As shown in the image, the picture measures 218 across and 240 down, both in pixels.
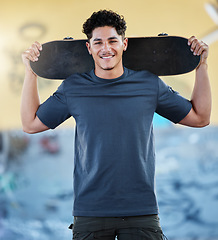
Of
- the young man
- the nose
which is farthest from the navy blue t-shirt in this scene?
the nose

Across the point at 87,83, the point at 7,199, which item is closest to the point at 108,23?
the point at 87,83

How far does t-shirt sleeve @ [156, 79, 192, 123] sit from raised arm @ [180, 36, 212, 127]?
0.10 feet

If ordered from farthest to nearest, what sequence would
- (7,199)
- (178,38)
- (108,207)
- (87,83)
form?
(7,199) → (178,38) → (87,83) → (108,207)

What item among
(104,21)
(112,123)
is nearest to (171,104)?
(112,123)

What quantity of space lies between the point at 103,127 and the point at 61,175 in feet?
8.34

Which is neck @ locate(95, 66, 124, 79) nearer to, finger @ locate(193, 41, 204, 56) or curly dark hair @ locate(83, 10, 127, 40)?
curly dark hair @ locate(83, 10, 127, 40)

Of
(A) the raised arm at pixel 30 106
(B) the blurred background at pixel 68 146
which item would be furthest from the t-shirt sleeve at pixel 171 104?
(B) the blurred background at pixel 68 146

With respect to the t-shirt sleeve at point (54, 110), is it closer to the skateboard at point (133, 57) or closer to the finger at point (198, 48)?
the skateboard at point (133, 57)

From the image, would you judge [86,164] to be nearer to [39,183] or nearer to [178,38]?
[178,38]

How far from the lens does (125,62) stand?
5.57 feet

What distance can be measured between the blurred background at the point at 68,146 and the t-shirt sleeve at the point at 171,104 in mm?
2334

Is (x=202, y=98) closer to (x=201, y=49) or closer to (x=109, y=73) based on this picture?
(x=201, y=49)

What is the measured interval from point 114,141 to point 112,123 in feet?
0.23

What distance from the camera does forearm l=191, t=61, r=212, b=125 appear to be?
4.97ft
